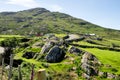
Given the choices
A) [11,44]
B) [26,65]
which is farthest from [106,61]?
[11,44]

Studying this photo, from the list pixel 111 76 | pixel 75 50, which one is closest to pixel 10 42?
pixel 75 50

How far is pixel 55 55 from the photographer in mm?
119875

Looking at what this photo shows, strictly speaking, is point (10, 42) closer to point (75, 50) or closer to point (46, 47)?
point (46, 47)

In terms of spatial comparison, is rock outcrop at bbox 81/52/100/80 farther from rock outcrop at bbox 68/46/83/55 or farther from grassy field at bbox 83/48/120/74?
rock outcrop at bbox 68/46/83/55

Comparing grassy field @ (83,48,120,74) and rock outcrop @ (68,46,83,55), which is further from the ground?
rock outcrop @ (68,46,83,55)

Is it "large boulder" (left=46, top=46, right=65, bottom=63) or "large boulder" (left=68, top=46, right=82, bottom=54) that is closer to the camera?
"large boulder" (left=46, top=46, right=65, bottom=63)

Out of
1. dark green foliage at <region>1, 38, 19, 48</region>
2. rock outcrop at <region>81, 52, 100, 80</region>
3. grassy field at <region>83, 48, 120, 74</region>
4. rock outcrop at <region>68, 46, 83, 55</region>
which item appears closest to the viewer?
rock outcrop at <region>81, 52, 100, 80</region>

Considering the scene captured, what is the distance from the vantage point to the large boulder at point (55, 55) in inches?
4697

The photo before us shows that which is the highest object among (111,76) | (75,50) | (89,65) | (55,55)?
(75,50)

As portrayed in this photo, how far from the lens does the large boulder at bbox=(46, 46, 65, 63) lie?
4697 inches

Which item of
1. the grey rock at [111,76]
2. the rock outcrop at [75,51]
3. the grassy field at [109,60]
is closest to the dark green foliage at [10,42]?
the rock outcrop at [75,51]

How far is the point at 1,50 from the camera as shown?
9894 centimetres

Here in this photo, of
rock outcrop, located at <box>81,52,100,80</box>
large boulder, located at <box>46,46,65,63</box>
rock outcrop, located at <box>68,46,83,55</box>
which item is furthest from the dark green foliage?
rock outcrop, located at <box>81,52,100,80</box>

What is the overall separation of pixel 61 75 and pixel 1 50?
24957 mm
